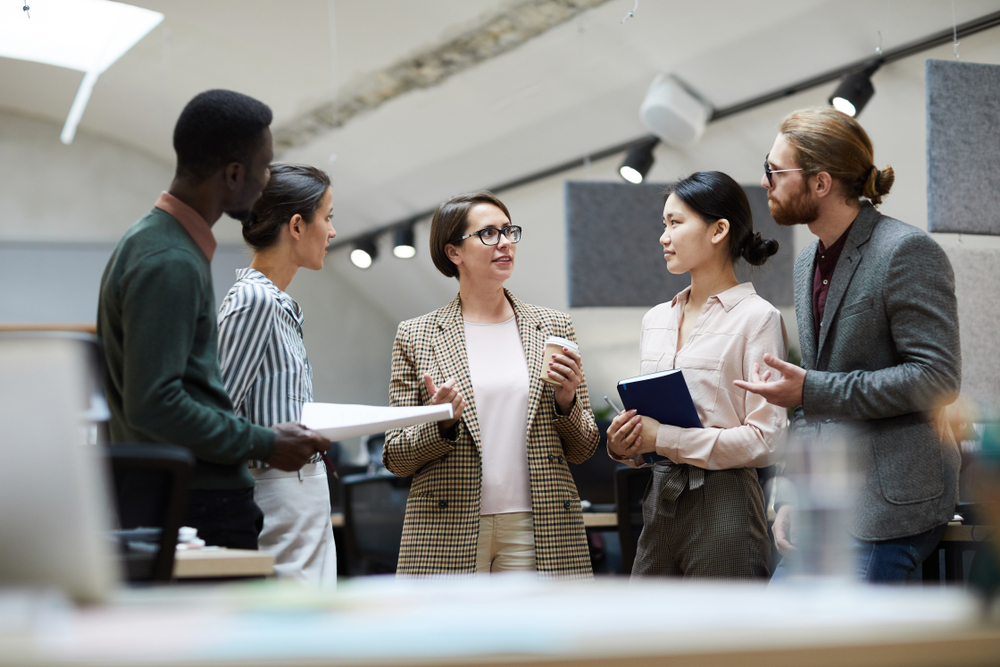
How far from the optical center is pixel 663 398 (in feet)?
6.40

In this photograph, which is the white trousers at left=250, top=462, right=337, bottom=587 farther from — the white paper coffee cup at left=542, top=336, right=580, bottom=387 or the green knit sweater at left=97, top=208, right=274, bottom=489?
the white paper coffee cup at left=542, top=336, right=580, bottom=387

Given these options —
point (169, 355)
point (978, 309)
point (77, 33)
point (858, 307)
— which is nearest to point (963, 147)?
point (978, 309)

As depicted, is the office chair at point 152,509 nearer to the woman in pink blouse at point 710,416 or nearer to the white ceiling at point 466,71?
the woman in pink blouse at point 710,416

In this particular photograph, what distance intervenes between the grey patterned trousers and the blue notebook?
0.39 ft

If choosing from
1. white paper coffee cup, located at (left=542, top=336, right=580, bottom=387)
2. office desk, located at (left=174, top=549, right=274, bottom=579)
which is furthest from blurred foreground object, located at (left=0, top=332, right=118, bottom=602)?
white paper coffee cup, located at (left=542, top=336, right=580, bottom=387)

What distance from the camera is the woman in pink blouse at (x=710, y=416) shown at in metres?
Answer: 1.92

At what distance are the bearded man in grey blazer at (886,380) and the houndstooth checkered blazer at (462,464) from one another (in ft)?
1.65

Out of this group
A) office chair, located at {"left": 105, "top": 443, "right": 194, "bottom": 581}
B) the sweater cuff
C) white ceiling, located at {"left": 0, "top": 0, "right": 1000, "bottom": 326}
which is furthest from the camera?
white ceiling, located at {"left": 0, "top": 0, "right": 1000, "bottom": 326}

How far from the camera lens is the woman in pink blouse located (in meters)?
1.92

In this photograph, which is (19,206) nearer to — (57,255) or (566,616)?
(57,255)

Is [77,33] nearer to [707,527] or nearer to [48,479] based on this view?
[707,527]

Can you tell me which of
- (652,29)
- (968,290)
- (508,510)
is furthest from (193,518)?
(652,29)

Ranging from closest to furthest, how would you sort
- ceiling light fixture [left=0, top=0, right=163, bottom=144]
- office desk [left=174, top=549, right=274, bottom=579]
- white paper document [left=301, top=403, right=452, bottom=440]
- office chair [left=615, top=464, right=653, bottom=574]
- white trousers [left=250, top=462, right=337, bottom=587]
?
1. office desk [left=174, top=549, right=274, bottom=579]
2. white paper document [left=301, top=403, right=452, bottom=440]
3. white trousers [left=250, top=462, right=337, bottom=587]
4. office chair [left=615, top=464, right=653, bottom=574]
5. ceiling light fixture [left=0, top=0, right=163, bottom=144]

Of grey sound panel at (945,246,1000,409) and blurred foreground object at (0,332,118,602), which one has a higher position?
grey sound panel at (945,246,1000,409)
